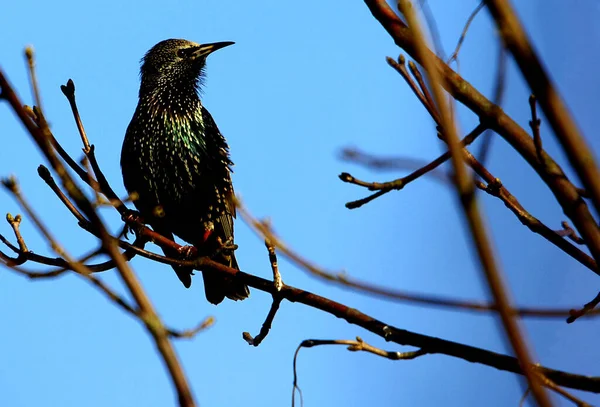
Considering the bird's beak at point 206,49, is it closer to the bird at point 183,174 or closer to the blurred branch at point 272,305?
the bird at point 183,174

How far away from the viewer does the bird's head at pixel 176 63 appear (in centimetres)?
624

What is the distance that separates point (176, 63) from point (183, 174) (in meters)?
1.17

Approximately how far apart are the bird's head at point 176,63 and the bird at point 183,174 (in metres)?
0.17

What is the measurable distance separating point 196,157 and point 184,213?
39 cm

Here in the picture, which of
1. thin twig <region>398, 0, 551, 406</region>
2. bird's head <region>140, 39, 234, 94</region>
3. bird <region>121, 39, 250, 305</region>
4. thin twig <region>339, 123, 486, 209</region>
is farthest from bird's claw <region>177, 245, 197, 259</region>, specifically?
thin twig <region>398, 0, 551, 406</region>

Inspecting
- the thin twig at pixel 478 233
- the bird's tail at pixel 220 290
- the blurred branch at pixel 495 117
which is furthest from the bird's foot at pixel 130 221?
the thin twig at pixel 478 233

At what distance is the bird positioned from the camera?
558 cm

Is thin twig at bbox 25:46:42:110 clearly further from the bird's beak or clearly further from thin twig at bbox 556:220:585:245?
the bird's beak

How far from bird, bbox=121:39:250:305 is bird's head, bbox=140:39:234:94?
0.54ft

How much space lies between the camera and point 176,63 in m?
6.36

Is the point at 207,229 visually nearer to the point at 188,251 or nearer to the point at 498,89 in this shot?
the point at 188,251

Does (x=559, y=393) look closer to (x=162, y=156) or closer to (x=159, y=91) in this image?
(x=162, y=156)

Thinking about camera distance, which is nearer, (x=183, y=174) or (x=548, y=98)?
(x=548, y=98)

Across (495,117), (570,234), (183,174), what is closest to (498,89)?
(495,117)
